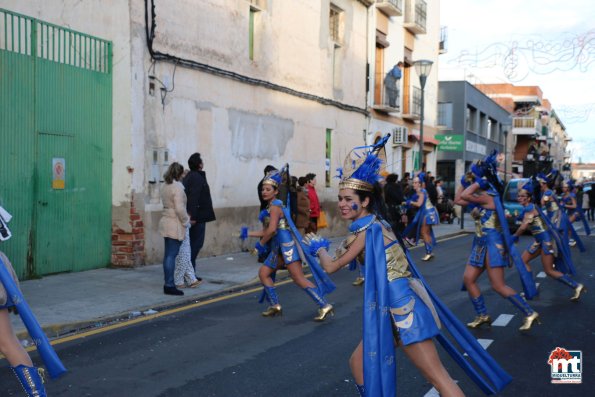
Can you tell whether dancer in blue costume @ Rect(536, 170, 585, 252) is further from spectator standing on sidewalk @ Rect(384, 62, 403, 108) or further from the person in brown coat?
spectator standing on sidewalk @ Rect(384, 62, 403, 108)

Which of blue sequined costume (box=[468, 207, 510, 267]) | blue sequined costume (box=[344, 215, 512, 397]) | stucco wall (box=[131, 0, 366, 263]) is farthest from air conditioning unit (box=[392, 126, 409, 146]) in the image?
blue sequined costume (box=[344, 215, 512, 397])

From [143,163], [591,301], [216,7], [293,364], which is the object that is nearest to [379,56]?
[216,7]

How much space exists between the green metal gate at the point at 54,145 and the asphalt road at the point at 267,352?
322 cm

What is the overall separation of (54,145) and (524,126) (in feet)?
180

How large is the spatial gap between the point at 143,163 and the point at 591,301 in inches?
302

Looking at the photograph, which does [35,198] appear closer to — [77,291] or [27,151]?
[27,151]

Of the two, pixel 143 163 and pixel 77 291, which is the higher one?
pixel 143 163

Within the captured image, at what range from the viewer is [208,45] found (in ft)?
45.7

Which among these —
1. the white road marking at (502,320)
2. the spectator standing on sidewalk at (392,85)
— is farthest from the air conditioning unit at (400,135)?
the white road marking at (502,320)

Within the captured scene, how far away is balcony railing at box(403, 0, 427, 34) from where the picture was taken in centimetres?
2619

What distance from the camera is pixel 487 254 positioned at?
746 centimetres

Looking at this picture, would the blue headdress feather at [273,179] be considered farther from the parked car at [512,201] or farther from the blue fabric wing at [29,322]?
the parked car at [512,201]

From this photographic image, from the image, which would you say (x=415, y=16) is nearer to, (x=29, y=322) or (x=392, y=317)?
(x=392, y=317)

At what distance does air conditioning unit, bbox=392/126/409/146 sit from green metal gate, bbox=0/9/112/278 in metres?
14.9
